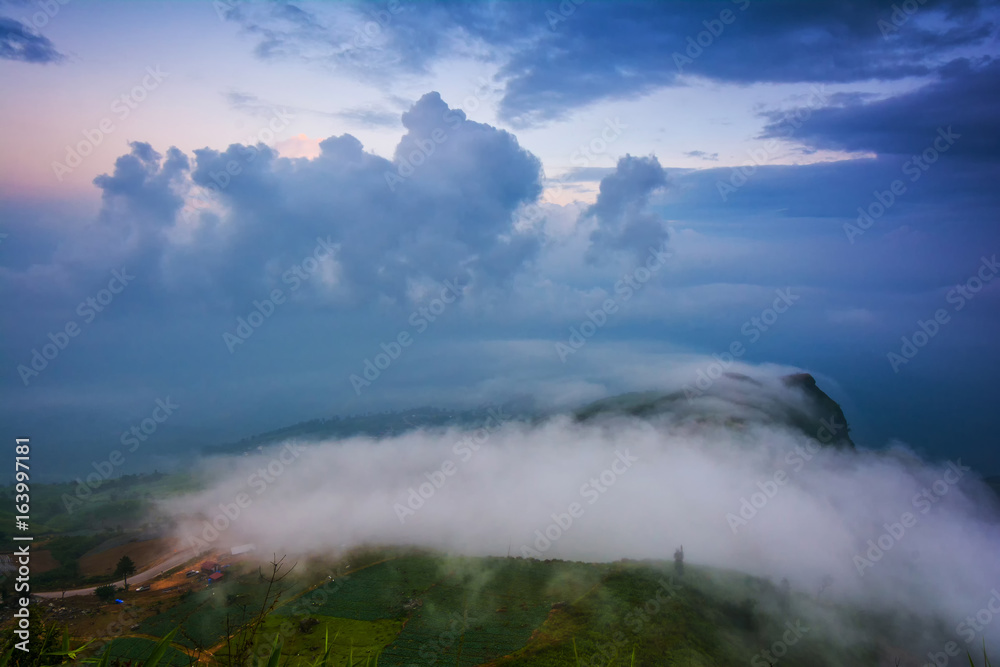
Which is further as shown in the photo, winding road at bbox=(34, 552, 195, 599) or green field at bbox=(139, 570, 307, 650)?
winding road at bbox=(34, 552, 195, 599)

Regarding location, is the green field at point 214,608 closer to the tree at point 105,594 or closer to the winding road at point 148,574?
the tree at point 105,594

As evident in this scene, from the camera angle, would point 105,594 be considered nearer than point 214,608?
No

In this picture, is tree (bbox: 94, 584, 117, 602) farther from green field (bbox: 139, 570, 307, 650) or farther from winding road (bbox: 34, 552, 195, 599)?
green field (bbox: 139, 570, 307, 650)

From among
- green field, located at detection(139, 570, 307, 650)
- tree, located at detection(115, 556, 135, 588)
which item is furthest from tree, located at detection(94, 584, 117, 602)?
green field, located at detection(139, 570, 307, 650)

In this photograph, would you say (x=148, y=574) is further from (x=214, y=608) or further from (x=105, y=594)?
(x=214, y=608)

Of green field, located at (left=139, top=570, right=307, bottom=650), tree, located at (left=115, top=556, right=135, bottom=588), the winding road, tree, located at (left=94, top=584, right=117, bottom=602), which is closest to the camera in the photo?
green field, located at (left=139, top=570, right=307, bottom=650)

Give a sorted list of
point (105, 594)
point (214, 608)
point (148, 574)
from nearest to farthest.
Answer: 1. point (214, 608)
2. point (105, 594)
3. point (148, 574)

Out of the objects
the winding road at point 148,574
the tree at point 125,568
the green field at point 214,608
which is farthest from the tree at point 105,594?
the green field at point 214,608

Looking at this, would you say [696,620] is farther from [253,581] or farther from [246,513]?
[246,513]

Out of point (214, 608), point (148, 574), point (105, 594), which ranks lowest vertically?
point (148, 574)

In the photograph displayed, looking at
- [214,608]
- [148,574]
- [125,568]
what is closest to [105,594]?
[125,568]

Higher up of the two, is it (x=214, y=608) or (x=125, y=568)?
(x=125, y=568)
